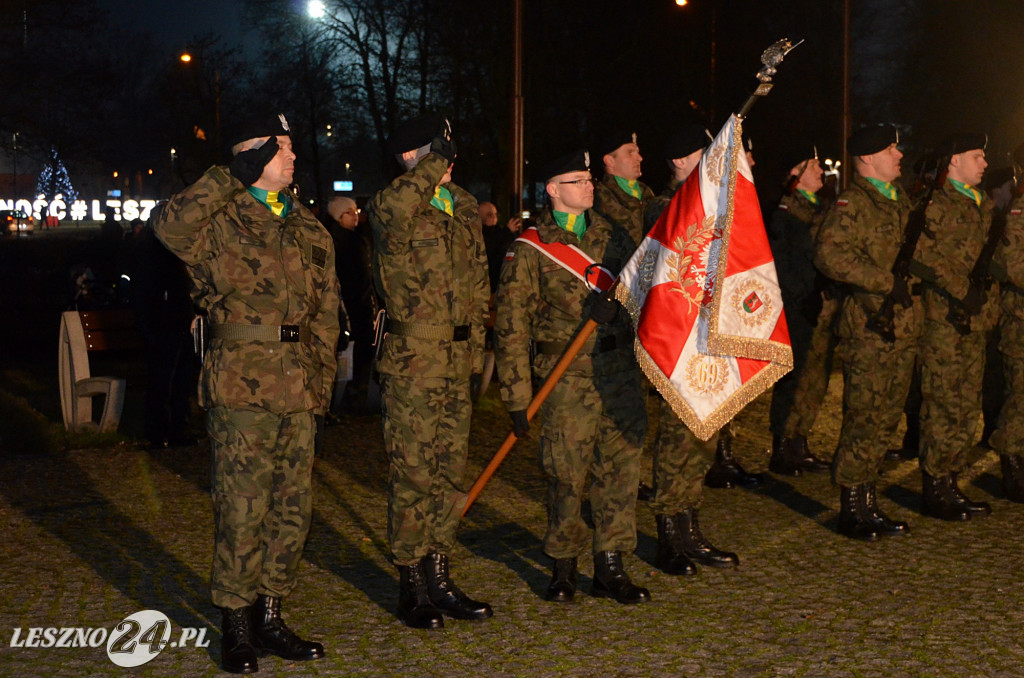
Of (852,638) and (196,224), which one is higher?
(196,224)

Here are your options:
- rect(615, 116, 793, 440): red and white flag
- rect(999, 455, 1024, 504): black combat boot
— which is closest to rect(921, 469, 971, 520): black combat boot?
rect(999, 455, 1024, 504): black combat boot

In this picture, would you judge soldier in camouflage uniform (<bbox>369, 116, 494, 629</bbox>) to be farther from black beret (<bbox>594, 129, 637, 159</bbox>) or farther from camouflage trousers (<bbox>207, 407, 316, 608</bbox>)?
black beret (<bbox>594, 129, 637, 159</bbox>)

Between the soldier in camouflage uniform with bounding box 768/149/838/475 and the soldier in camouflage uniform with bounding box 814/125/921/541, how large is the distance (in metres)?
1.85

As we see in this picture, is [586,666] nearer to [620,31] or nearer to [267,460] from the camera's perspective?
[267,460]

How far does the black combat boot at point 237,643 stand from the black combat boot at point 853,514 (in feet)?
11.8

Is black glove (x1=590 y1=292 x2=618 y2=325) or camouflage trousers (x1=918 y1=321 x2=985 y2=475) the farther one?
camouflage trousers (x1=918 y1=321 x2=985 y2=475)

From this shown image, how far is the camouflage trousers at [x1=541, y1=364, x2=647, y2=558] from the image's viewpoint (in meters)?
6.32

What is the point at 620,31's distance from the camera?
3100 cm

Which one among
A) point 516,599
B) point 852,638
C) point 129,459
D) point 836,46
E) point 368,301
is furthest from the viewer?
point 836,46

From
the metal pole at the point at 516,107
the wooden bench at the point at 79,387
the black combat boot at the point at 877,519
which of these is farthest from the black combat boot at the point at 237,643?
the metal pole at the point at 516,107

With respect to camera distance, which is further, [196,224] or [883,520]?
[883,520]

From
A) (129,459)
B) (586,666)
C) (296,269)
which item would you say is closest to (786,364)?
(586,666)

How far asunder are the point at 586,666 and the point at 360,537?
2.59 meters

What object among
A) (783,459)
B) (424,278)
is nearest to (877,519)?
(783,459)
